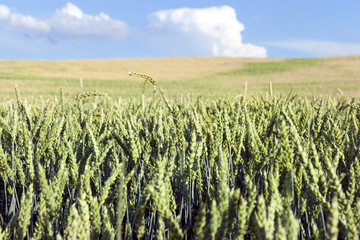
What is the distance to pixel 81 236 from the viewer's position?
726 millimetres

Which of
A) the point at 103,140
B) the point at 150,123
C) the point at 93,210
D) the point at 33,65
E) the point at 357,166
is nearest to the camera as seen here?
the point at 93,210

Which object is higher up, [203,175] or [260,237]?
[260,237]

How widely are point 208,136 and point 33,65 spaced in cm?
4388

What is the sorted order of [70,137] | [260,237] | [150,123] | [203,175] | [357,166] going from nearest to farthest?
[260,237]
[357,166]
[203,175]
[70,137]
[150,123]

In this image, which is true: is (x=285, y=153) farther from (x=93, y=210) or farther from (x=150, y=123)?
(x=150, y=123)

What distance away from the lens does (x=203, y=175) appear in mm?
1537

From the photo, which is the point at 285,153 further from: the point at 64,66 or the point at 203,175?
the point at 64,66

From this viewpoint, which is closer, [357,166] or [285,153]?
[285,153]

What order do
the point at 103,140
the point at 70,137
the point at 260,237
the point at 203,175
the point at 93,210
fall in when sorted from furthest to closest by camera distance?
the point at 70,137
the point at 203,175
the point at 103,140
the point at 93,210
the point at 260,237

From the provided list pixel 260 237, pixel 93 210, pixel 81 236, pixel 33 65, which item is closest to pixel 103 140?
pixel 93 210

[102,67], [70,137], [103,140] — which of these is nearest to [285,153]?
[103,140]

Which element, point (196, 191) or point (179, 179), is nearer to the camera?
point (179, 179)

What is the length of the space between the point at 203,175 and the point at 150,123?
0.50 meters

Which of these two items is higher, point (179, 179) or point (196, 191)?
point (179, 179)
